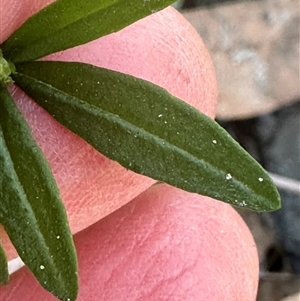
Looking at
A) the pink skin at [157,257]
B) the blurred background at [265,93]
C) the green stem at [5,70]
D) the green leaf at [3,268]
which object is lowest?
the blurred background at [265,93]

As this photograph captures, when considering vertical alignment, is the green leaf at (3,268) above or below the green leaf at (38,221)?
below

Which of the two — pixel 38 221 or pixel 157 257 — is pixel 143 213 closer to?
pixel 157 257

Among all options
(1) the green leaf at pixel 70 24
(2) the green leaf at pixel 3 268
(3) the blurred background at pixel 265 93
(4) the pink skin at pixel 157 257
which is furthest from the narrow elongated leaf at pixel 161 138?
(3) the blurred background at pixel 265 93

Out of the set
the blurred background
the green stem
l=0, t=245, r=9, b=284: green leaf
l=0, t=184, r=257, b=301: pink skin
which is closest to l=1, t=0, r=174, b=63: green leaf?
the green stem

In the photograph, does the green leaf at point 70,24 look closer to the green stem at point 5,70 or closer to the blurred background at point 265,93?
the green stem at point 5,70

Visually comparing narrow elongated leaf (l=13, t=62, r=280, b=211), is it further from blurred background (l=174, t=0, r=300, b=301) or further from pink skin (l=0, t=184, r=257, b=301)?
blurred background (l=174, t=0, r=300, b=301)
